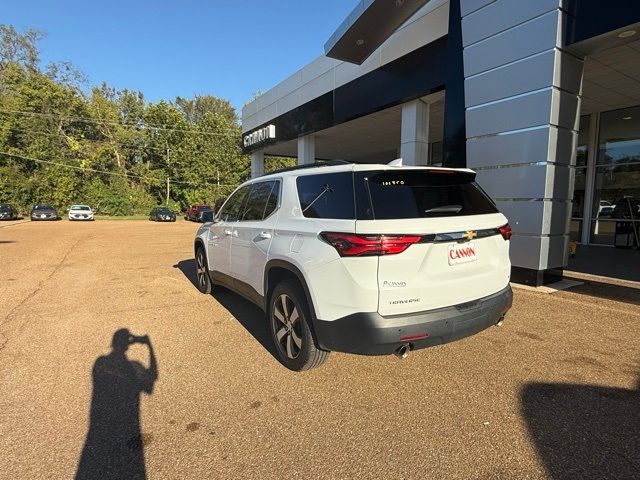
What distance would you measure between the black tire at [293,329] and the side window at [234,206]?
5.25 feet

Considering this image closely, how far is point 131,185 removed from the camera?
52.7 meters

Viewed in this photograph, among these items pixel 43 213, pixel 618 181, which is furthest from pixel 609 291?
pixel 43 213

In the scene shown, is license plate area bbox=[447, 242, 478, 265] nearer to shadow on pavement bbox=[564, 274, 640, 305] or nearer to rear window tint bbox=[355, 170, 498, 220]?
rear window tint bbox=[355, 170, 498, 220]

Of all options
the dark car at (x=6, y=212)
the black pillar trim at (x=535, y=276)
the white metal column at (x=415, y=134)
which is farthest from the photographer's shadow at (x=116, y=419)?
the dark car at (x=6, y=212)

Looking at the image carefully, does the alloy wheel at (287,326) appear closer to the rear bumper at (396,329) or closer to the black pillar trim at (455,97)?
the rear bumper at (396,329)

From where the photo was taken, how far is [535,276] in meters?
6.65

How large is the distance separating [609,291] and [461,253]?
16.0 feet

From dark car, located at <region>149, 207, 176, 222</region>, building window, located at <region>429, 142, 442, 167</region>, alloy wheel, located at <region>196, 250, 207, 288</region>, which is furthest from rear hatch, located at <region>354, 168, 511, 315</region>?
dark car, located at <region>149, 207, 176, 222</region>

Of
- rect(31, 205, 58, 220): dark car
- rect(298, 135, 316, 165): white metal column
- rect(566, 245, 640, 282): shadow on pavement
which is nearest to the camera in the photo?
rect(566, 245, 640, 282): shadow on pavement

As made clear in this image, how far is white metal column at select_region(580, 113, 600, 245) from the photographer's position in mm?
12844

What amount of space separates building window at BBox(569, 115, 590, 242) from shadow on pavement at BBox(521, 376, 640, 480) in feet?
38.6

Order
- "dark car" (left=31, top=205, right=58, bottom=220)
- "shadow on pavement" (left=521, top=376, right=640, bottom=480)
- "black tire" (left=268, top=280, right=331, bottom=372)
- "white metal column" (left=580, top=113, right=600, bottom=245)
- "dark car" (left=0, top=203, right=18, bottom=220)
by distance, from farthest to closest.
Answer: "dark car" (left=31, top=205, right=58, bottom=220) < "dark car" (left=0, top=203, right=18, bottom=220) < "white metal column" (left=580, top=113, right=600, bottom=245) < "black tire" (left=268, top=280, right=331, bottom=372) < "shadow on pavement" (left=521, top=376, right=640, bottom=480)

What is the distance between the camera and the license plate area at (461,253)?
308cm

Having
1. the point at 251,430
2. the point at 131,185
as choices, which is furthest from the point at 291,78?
the point at 131,185
